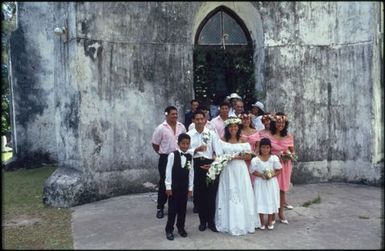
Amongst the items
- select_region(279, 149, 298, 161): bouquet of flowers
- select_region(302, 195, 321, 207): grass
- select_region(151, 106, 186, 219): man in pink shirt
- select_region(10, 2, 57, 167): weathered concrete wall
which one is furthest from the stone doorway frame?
select_region(10, 2, 57, 167): weathered concrete wall

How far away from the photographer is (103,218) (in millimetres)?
6988

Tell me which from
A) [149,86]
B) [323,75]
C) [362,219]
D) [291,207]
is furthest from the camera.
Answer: [323,75]

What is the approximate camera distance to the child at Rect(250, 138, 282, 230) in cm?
620

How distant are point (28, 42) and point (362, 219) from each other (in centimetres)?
1123

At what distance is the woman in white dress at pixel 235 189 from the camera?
20.0 feet

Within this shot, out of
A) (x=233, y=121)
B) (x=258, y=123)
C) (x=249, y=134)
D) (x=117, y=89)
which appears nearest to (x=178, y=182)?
(x=233, y=121)

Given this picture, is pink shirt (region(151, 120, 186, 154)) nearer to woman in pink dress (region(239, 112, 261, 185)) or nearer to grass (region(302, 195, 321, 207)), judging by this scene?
woman in pink dress (region(239, 112, 261, 185))

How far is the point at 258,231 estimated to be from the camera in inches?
242

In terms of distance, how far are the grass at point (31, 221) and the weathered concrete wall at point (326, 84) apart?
4934 mm

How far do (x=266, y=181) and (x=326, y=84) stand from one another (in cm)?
413

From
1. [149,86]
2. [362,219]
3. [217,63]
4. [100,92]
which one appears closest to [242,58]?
[217,63]

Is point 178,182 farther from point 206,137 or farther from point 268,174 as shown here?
point 268,174

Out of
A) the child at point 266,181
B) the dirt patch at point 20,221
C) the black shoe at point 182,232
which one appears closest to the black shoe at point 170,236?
the black shoe at point 182,232

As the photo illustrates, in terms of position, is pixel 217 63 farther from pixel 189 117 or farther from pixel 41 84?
pixel 41 84
